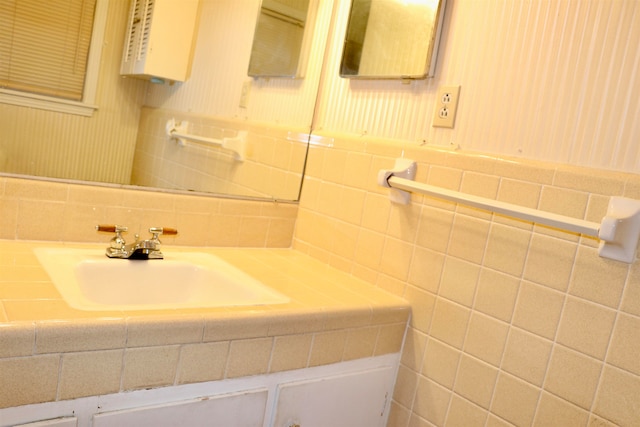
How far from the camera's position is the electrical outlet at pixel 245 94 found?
5.52 feet

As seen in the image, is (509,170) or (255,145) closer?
(509,170)

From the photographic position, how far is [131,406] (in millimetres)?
911

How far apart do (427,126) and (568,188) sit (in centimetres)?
42

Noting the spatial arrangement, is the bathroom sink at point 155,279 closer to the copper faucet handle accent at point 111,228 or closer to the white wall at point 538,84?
the copper faucet handle accent at point 111,228

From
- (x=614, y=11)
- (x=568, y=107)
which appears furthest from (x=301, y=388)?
(x=614, y=11)

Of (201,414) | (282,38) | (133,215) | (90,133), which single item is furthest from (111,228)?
(282,38)

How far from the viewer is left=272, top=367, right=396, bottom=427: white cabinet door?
1.14 m

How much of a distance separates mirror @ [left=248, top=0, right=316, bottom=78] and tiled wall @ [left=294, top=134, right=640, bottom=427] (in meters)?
0.41

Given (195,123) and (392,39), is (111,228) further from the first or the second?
(392,39)

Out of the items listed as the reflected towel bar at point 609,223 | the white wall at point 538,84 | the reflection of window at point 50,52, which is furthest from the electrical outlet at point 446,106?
the reflection of window at point 50,52

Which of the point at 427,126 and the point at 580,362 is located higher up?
the point at 427,126

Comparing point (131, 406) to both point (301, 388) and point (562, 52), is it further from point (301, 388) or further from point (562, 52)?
point (562, 52)

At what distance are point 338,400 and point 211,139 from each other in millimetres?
882

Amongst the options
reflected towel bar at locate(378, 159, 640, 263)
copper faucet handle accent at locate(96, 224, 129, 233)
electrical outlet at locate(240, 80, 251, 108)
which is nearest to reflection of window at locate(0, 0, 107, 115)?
copper faucet handle accent at locate(96, 224, 129, 233)
